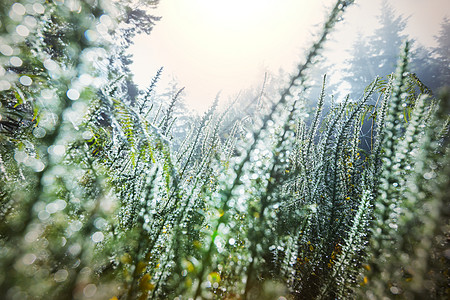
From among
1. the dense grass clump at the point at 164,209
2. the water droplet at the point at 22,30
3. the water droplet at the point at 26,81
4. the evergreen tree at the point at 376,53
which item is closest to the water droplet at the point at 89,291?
the dense grass clump at the point at 164,209

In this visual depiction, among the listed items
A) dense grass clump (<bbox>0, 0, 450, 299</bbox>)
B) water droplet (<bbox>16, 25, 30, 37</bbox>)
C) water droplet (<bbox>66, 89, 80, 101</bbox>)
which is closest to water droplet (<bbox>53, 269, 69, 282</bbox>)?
dense grass clump (<bbox>0, 0, 450, 299</bbox>)

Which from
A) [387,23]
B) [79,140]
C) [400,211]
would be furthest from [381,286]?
[387,23]

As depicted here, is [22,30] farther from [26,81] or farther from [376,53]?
[376,53]

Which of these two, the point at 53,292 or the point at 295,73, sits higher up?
the point at 295,73

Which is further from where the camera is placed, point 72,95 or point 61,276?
point 61,276

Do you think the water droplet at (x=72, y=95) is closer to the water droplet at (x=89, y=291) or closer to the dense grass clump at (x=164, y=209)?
the dense grass clump at (x=164, y=209)

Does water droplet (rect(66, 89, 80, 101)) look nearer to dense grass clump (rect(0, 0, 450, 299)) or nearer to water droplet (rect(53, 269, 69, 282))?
dense grass clump (rect(0, 0, 450, 299))

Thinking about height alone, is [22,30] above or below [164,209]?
above

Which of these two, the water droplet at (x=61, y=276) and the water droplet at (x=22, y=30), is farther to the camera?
the water droplet at (x=22, y=30)

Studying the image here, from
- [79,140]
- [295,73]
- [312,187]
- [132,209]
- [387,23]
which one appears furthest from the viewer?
[387,23]

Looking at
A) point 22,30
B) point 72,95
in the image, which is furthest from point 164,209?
point 22,30

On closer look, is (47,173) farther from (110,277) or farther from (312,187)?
(312,187)

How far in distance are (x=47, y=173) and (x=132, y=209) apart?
0.76m

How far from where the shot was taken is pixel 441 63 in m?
18.6
